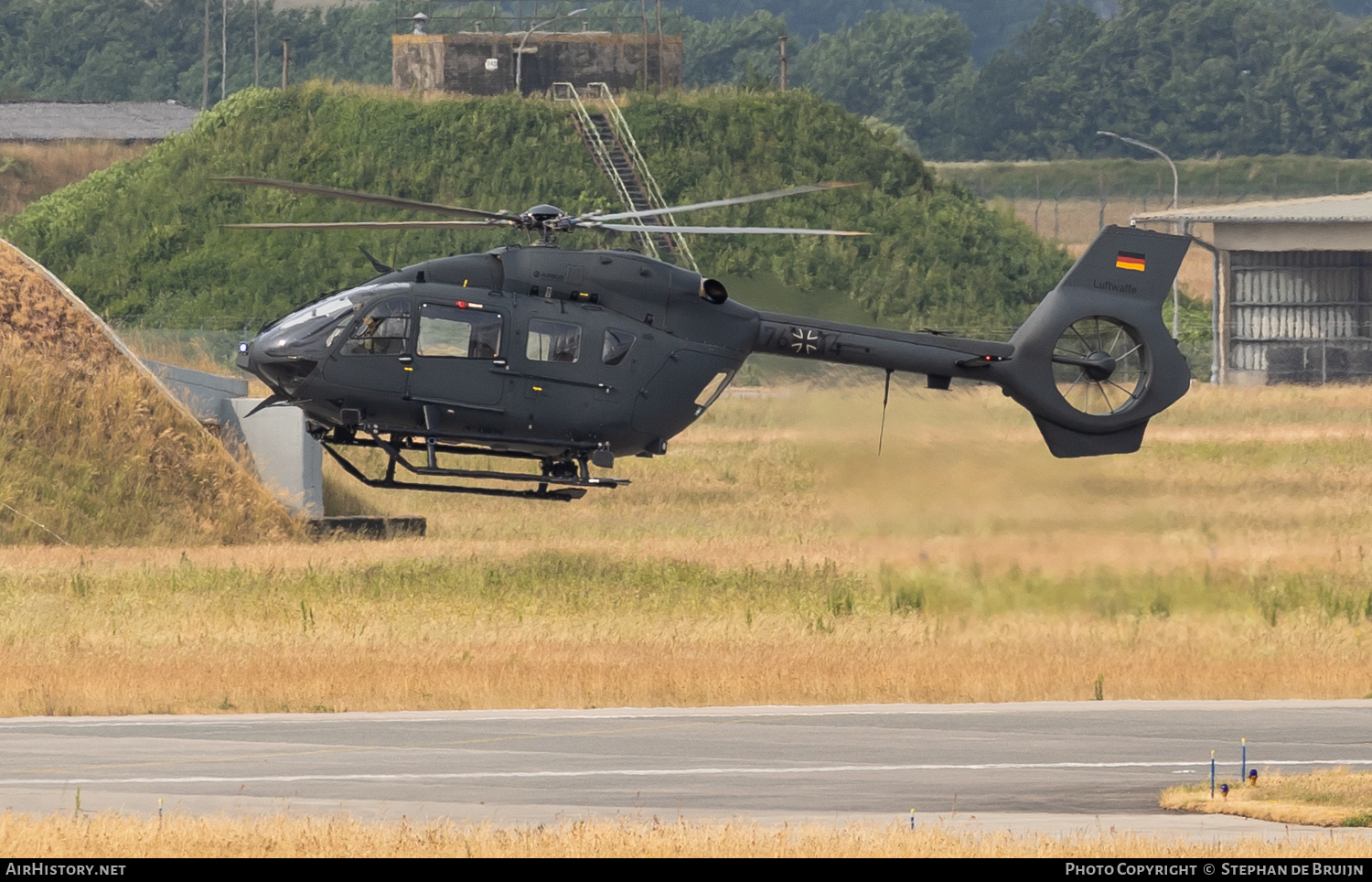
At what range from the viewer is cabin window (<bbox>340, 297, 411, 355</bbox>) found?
1032 inches

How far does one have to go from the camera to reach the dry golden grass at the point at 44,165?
97.1 m

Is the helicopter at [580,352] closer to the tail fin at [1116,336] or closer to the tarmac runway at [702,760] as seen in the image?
the tail fin at [1116,336]

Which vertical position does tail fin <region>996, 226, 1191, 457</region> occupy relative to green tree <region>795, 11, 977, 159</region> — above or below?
below

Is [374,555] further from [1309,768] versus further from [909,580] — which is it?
[1309,768]

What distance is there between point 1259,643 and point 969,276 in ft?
162

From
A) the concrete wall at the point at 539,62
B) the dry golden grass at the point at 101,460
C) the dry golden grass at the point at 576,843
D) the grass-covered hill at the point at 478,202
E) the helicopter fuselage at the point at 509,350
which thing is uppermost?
the concrete wall at the point at 539,62

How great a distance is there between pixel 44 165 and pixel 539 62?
31.5 metres

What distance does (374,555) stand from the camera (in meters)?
34.5

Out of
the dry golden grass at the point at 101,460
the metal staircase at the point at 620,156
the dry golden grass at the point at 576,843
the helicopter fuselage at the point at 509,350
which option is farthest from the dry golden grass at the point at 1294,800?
the metal staircase at the point at 620,156

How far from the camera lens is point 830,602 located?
29.7 m

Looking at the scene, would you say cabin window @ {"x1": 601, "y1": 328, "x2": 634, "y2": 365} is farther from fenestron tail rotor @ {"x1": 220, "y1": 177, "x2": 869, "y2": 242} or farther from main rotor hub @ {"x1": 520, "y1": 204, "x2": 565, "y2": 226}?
main rotor hub @ {"x1": 520, "y1": 204, "x2": 565, "y2": 226}

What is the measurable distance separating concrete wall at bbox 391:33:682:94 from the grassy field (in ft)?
155

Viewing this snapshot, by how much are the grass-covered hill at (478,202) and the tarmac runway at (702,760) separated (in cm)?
4996

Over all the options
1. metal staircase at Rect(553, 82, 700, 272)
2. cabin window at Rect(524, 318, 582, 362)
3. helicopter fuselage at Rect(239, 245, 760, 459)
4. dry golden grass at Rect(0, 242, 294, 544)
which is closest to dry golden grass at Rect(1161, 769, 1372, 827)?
helicopter fuselage at Rect(239, 245, 760, 459)
